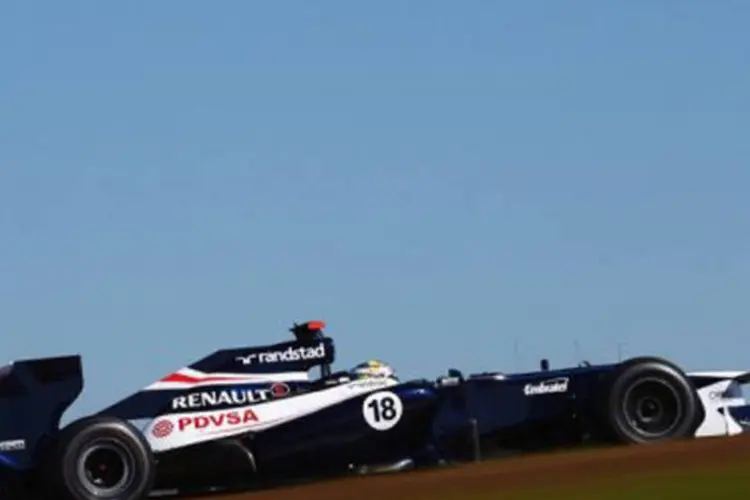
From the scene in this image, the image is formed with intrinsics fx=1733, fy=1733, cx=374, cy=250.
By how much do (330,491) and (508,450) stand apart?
3.15 m

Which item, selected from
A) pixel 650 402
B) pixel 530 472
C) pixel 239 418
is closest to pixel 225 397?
pixel 239 418

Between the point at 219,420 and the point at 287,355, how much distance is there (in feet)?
4.26

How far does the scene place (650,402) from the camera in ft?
61.8

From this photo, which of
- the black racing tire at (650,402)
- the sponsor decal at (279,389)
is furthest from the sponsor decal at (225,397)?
the black racing tire at (650,402)

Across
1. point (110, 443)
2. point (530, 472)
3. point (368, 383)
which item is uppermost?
point (368, 383)

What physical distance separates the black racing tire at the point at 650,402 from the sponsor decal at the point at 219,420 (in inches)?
152

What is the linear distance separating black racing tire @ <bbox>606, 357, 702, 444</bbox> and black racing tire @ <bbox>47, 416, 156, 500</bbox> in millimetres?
5006

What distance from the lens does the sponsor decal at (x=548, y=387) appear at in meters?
19.0

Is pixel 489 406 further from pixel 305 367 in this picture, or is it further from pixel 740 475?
pixel 740 475

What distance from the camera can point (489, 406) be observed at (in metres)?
18.9

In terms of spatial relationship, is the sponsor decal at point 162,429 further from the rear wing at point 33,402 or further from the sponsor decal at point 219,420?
the rear wing at point 33,402

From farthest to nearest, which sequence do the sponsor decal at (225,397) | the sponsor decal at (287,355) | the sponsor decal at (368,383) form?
the sponsor decal at (287,355), the sponsor decal at (368,383), the sponsor decal at (225,397)

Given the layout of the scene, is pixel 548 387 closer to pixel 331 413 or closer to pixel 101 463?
pixel 331 413

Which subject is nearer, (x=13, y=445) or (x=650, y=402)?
(x=13, y=445)
